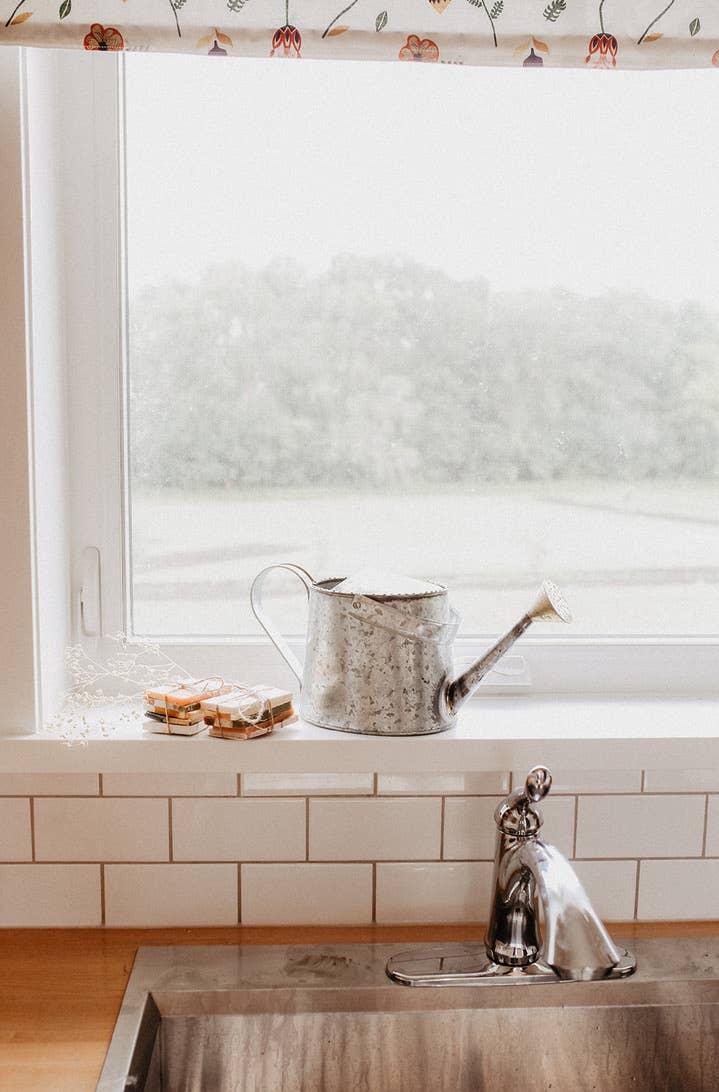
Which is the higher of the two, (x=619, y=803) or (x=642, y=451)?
(x=642, y=451)

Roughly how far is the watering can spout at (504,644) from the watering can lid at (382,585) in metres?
0.10

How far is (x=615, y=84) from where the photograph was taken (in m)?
1.38

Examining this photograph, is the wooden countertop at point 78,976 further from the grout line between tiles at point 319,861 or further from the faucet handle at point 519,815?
the faucet handle at point 519,815

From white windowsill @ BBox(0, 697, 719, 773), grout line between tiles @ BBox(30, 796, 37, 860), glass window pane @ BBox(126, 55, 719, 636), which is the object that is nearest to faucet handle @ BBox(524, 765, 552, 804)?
white windowsill @ BBox(0, 697, 719, 773)

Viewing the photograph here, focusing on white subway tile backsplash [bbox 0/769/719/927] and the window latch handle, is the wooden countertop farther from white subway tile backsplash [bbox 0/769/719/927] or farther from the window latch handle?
the window latch handle

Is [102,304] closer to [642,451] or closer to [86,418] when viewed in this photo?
[86,418]

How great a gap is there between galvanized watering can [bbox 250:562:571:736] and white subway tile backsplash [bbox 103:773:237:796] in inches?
5.4

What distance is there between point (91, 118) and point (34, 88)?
0.36 feet

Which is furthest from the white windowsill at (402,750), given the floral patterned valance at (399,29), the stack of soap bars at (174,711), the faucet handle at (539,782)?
the floral patterned valance at (399,29)

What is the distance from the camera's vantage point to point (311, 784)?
Answer: 1.30 meters

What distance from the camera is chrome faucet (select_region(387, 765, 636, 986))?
114 cm

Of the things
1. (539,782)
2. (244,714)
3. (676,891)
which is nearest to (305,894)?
(244,714)

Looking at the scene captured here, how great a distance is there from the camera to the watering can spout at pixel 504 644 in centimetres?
120

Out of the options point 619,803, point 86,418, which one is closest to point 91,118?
point 86,418
